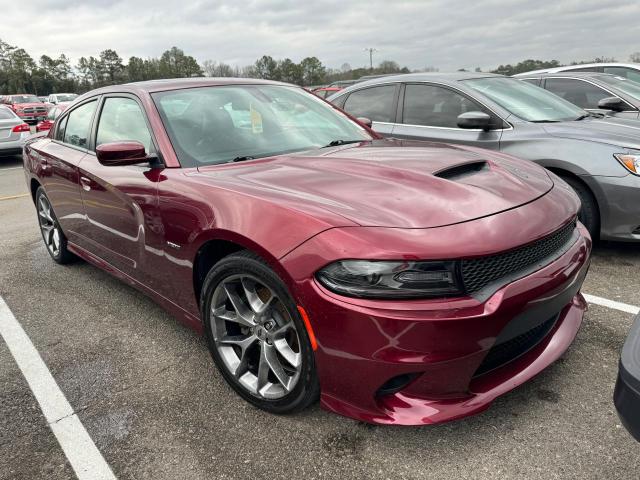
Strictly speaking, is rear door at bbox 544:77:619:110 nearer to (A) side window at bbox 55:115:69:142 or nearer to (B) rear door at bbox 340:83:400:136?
(B) rear door at bbox 340:83:400:136

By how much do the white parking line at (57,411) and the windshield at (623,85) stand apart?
7145 mm

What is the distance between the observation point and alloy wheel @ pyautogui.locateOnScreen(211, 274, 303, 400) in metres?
2.09

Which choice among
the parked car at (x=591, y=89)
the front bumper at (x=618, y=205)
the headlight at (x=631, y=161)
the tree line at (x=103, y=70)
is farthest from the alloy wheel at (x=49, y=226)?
the tree line at (x=103, y=70)

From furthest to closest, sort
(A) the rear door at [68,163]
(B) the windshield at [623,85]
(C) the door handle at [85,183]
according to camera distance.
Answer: (B) the windshield at [623,85] → (A) the rear door at [68,163] → (C) the door handle at [85,183]

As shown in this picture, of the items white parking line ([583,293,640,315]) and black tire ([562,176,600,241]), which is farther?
black tire ([562,176,600,241])

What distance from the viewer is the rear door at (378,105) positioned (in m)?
5.13

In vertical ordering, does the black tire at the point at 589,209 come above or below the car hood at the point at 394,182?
below

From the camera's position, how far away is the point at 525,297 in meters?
1.78

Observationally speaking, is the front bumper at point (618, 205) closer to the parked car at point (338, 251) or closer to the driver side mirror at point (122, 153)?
the parked car at point (338, 251)

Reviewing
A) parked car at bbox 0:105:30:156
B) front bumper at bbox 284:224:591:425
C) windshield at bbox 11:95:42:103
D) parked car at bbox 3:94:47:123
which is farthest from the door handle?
windshield at bbox 11:95:42:103

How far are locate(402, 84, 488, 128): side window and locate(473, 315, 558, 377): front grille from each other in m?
2.86

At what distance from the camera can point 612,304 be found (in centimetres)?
311

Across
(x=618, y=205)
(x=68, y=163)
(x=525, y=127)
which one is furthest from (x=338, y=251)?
(x=525, y=127)

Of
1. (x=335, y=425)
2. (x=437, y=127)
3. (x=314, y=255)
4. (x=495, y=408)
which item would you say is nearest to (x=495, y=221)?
(x=314, y=255)
